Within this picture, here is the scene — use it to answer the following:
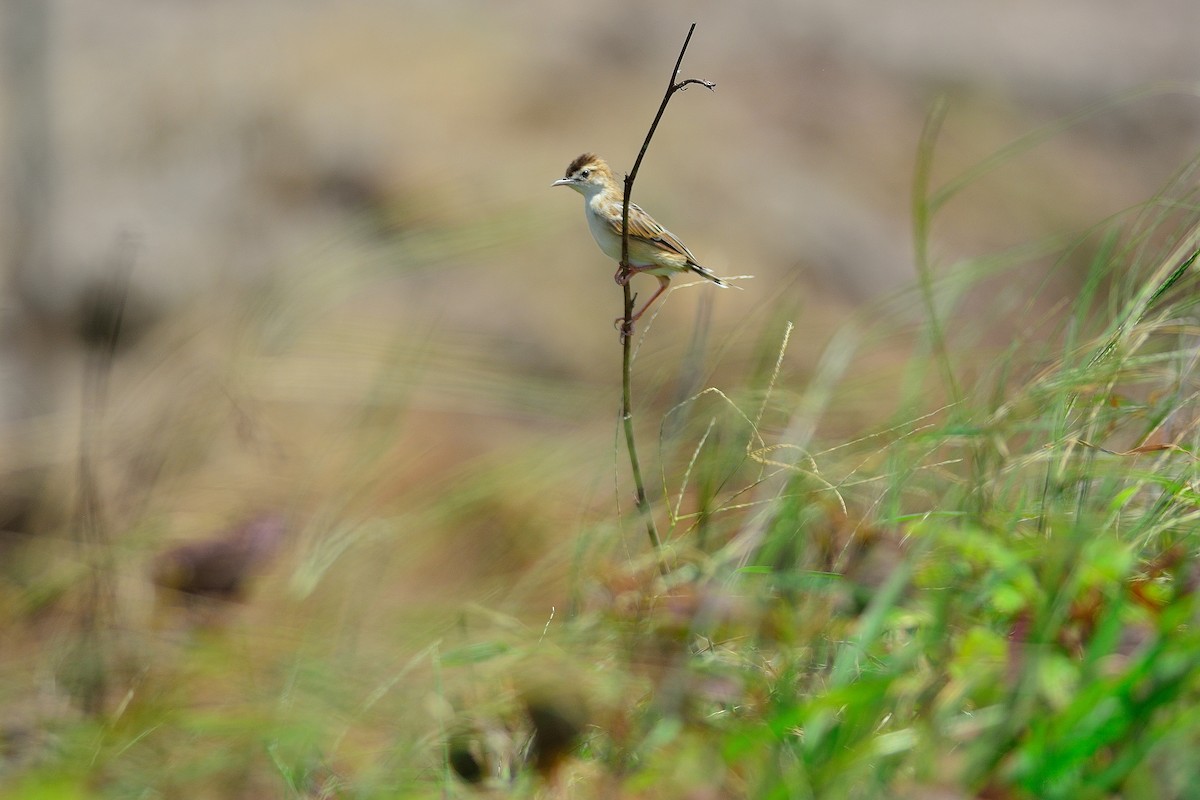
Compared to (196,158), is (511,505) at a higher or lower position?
lower

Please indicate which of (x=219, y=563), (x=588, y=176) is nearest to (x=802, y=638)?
(x=588, y=176)

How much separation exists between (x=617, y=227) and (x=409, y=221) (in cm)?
51

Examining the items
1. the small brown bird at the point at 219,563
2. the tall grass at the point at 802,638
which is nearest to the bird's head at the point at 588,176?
the tall grass at the point at 802,638

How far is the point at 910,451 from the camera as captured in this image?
1765 millimetres

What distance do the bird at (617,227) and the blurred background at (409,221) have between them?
16 cm

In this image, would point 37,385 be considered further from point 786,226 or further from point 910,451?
point 910,451

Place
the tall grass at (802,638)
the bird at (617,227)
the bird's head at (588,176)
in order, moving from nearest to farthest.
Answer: the tall grass at (802,638) < the bird at (617,227) < the bird's head at (588,176)

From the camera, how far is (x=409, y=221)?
100 inches

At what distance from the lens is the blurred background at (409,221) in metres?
2.80

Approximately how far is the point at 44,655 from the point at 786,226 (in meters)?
4.64

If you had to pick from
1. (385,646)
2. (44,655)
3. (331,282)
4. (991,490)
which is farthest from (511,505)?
(44,655)

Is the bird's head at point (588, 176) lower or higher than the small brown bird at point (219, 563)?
higher

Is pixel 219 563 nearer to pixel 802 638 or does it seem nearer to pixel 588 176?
pixel 588 176

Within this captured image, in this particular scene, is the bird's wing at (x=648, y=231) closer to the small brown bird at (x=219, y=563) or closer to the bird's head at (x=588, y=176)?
the bird's head at (x=588, y=176)
